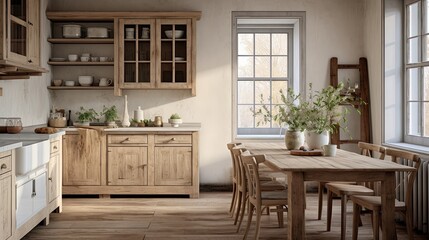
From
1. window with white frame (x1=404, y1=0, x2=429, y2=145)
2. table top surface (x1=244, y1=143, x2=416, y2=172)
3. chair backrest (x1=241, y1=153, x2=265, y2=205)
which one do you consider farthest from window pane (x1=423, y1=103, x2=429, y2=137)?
chair backrest (x1=241, y1=153, x2=265, y2=205)

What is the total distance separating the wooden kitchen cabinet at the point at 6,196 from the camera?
12.4ft

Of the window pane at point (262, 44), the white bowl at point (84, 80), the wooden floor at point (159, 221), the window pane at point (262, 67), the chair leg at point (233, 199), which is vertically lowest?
the wooden floor at point (159, 221)

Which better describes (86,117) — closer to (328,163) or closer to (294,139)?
(294,139)

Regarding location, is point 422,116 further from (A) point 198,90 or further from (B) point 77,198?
(B) point 77,198

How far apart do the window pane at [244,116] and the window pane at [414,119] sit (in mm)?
2355

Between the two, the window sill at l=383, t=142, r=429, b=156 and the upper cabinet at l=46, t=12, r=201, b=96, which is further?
the upper cabinet at l=46, t=12, r=201, b=96

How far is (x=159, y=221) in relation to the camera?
537 centimetres

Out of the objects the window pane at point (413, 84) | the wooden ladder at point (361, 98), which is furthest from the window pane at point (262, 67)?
the window pane at point (413, 84)

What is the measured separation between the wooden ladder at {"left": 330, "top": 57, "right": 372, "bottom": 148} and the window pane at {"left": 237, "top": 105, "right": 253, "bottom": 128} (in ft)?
4.20

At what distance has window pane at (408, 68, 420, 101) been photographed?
6039 millimetres

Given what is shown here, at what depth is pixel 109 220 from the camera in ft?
17.8

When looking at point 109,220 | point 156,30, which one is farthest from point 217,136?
point 109,220

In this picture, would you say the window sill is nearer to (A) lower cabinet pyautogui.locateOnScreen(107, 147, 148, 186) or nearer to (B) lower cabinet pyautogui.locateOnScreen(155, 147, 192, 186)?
(B) lower cabinet pyautogui.locateOnScreen(155, 147, 192, 186)

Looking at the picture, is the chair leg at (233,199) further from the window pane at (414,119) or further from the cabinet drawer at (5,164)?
the cabinet drawer at (5,164)
